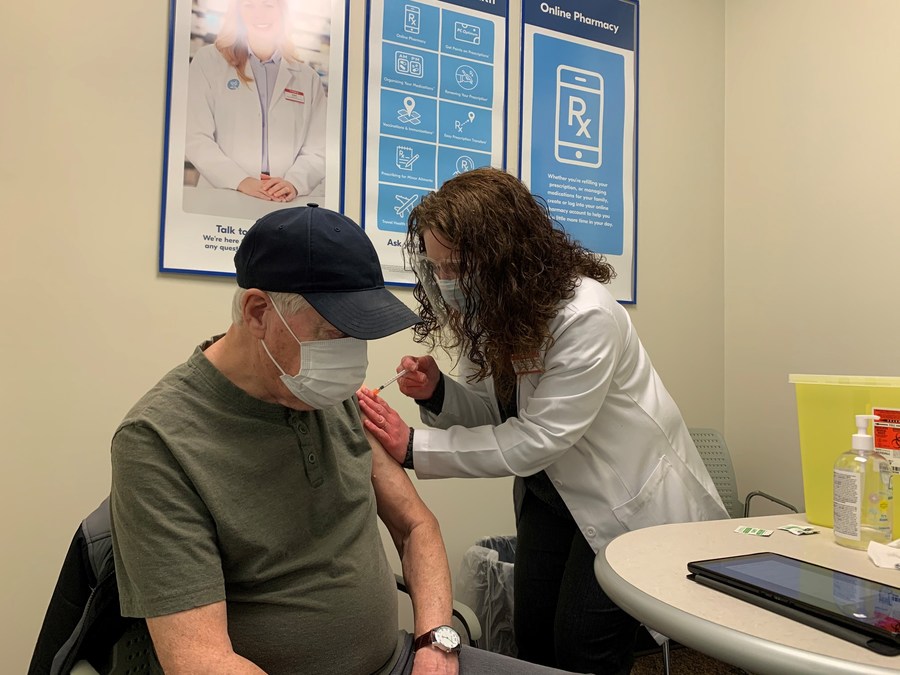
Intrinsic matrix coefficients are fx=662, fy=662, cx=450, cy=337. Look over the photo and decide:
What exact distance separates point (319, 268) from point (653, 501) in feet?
3.20

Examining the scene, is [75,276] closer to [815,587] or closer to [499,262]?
[499,262]

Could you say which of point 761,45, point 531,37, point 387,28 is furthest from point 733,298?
point 387,28

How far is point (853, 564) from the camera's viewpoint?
117cm

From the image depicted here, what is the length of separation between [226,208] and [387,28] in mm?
862

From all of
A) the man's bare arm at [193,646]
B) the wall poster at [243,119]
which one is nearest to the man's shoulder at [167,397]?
the man's bare arm at [193,646]

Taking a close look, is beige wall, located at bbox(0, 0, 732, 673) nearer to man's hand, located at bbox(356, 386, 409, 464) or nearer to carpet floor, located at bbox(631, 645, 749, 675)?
man's hand, located at bbox(356, 386, 409, 464)

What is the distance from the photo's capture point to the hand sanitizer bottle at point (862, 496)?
126 cm

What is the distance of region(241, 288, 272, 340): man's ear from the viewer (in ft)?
3.52

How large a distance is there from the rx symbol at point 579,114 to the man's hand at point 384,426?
1.71 m

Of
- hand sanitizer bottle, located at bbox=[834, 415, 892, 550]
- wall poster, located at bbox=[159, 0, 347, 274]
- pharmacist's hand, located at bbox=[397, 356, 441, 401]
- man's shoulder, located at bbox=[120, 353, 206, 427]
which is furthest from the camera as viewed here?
wall poster, located at bbox=[159, 0, 347, 274]

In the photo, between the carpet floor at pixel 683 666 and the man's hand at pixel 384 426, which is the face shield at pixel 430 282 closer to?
the man's hand at pixel 384 426

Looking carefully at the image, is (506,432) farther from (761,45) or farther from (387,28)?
(761,45)

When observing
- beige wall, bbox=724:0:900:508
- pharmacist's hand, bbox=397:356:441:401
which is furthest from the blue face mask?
beige wall, bbox=724:0:900:508

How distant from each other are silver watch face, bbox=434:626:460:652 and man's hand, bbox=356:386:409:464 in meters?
0.38
